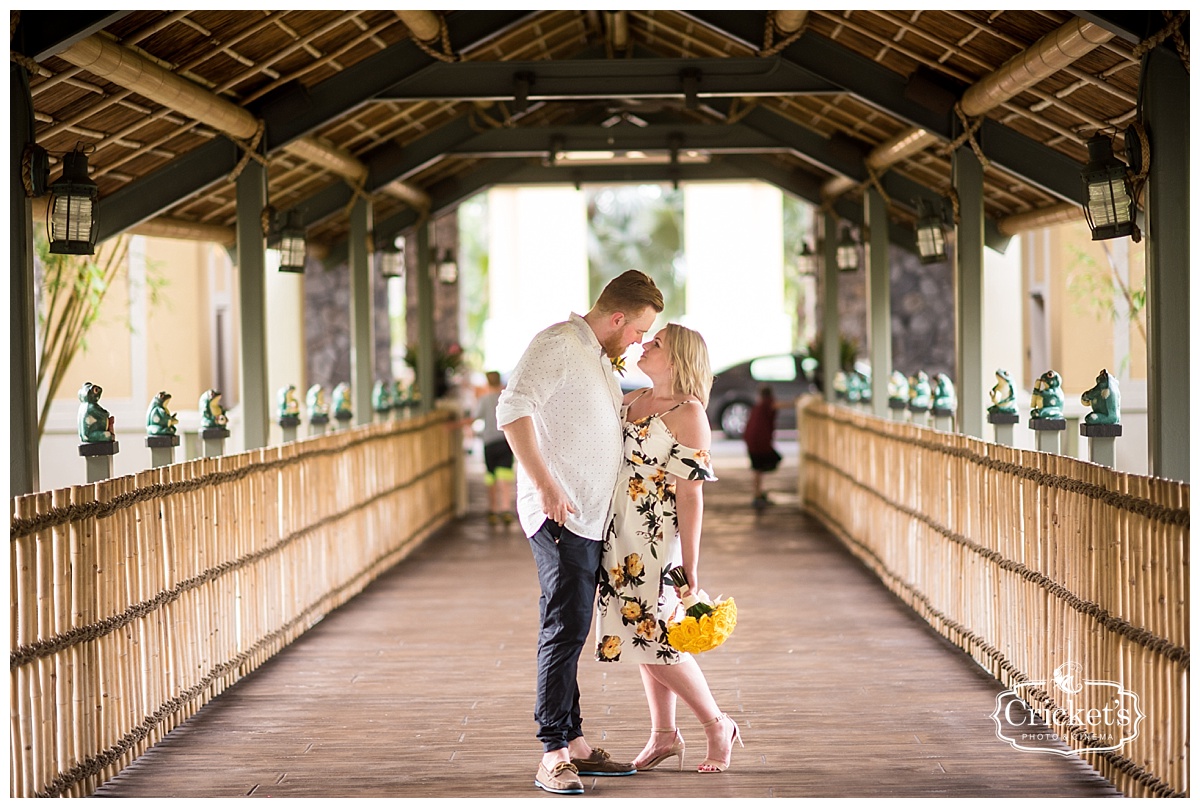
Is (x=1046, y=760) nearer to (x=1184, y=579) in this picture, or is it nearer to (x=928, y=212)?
(x=1184, y=579)

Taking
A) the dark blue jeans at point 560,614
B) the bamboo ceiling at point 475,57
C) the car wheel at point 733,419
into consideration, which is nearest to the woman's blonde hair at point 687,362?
the dark blue jeans at point 560,614

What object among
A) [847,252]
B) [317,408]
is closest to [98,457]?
[317,408]

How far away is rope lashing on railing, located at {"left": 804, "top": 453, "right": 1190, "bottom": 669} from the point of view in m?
3.51

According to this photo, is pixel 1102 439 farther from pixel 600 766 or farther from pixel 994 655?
pixel 600 766

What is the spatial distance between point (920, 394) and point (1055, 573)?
4506 millimetres

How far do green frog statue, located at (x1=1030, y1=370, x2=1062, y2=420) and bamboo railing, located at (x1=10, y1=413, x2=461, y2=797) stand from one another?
323 cm

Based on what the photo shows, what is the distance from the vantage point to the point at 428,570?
8.65m

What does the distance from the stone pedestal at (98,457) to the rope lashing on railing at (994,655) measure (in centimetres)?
330

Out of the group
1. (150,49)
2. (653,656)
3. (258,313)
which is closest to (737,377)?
(258,313)

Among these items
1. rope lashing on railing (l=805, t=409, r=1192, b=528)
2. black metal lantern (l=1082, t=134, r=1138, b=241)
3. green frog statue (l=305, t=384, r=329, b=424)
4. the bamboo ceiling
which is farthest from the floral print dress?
green frog statue (l=305, t=384, r=329, b=424)

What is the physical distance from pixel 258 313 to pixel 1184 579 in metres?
5.02

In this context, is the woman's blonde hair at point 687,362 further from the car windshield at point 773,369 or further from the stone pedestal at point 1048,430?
the car windshield at point 773,369

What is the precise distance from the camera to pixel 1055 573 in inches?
177

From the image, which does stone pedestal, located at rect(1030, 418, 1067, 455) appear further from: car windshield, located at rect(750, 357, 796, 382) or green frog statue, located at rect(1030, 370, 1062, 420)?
car windshield, located at rect(750, 357, 796, 382)
